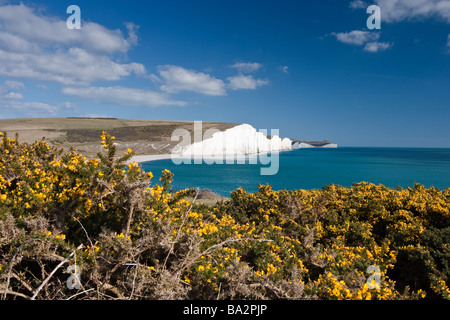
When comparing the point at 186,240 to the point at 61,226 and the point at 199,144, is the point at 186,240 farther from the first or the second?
the point at 199,144

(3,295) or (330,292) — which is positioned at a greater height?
(3,295)

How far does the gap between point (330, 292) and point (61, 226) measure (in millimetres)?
4081

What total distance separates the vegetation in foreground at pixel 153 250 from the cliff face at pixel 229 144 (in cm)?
9281

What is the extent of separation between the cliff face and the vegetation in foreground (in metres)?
92.8

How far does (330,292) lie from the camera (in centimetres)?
320

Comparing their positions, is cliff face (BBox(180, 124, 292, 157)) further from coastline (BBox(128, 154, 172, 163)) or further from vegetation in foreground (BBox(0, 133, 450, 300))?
vegetation in foreground (BBox(0, 133, 450, 300))

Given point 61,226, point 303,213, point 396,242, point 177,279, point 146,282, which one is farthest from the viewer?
point 303,213

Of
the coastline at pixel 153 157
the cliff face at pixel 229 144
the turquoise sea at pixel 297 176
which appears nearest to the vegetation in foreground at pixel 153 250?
the turquoise sea at pixel 297 176

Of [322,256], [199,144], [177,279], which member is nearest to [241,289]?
[177,279]

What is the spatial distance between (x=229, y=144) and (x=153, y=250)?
104403mm

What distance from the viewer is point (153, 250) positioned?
314 centimetres

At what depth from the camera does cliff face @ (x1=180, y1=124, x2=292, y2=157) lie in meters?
101

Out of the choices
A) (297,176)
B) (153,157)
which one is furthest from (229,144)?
(297,176)

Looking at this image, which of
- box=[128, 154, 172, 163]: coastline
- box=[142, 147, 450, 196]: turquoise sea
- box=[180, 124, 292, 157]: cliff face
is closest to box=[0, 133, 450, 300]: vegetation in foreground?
box=[142, 147, 450, 196]: turquoise sea
